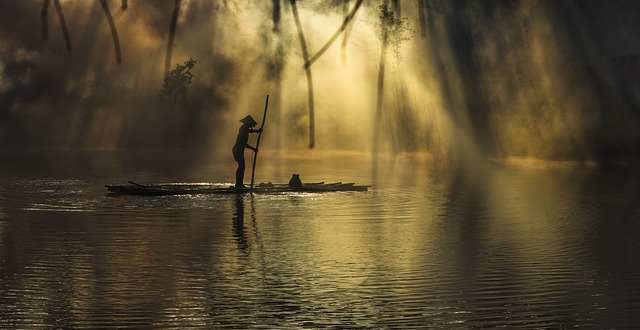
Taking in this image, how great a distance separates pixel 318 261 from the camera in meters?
18.4

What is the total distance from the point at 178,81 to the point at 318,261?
12092 cm

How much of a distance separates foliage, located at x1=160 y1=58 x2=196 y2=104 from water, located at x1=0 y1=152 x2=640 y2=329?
10216 cm

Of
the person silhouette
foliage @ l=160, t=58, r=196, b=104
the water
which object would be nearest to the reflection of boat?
the water

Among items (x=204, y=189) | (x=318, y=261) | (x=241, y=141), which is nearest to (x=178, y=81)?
(x=204, y=189)

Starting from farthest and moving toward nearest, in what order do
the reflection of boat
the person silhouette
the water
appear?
1. the person silhouette
2. the reflection of boat
3. the water

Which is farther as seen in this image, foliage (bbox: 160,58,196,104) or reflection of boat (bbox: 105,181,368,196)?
foliage (bbox: 160,58,196,104)

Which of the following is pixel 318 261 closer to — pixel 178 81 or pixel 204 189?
pixel 204 189

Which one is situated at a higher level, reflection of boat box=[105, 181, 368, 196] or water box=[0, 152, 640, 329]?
reflection of boat box=[105, 181, 368, 196]

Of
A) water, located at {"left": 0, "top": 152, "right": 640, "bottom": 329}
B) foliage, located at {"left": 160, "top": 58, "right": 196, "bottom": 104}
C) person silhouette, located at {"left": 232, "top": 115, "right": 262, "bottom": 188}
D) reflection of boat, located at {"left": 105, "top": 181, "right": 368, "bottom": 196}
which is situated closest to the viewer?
water, located at {"left": 0, "top": 152, "right": 640, "bottom": 329}

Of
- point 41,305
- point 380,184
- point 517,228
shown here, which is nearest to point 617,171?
point 380,184

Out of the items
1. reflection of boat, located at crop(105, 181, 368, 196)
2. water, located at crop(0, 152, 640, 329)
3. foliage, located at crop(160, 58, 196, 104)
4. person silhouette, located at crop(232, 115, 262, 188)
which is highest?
foliage, located at crop(160, 58, 196, 104)

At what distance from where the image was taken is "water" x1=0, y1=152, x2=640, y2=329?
1341cm

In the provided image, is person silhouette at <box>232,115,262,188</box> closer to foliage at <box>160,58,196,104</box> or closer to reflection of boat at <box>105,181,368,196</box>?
reflection of boat at <box>105,181,368,196</box>

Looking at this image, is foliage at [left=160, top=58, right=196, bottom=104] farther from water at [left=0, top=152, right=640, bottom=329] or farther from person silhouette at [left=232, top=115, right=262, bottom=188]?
person silhouette at [left=232, top=115, right=262, bottom=188]
